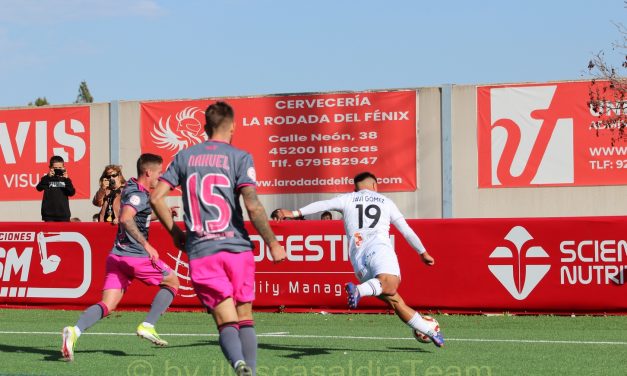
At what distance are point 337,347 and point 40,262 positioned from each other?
22.3 ft

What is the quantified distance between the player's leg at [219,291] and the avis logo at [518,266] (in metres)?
8.21

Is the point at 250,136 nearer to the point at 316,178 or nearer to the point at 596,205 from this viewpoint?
the point at 316,178

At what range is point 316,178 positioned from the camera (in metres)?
25.1

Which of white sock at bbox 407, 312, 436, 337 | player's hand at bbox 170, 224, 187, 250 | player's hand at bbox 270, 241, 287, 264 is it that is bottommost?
white sock at bbox 407, 312, 436, 337

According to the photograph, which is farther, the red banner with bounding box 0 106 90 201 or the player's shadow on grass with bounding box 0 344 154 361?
the red banner with bounding box 0 106 90 201

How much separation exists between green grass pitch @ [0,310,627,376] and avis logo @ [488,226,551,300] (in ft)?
1.38

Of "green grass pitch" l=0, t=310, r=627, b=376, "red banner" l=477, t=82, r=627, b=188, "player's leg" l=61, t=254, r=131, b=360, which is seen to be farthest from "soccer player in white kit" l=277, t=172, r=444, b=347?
"red banner" l=477, t=82, r=627, b=188

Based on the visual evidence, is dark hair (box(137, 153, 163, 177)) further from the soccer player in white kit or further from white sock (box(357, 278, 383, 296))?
white sock (box(357, 278, 383, 296))

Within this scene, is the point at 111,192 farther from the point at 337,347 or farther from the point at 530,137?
the point at 530,137

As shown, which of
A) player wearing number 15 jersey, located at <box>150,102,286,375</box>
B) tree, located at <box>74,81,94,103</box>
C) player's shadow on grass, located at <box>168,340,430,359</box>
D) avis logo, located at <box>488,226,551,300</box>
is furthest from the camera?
tree, located at <box>74,81,94,103</box>

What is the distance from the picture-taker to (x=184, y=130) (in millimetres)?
25609

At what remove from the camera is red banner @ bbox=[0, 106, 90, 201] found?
26375 mm

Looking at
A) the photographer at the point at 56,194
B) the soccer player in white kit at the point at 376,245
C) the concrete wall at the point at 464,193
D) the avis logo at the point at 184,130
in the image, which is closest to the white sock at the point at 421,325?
the soccer player in white kit at the point at 376,245

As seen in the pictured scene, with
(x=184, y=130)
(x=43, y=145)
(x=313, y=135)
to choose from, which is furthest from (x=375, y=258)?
(x=43, y=145)
